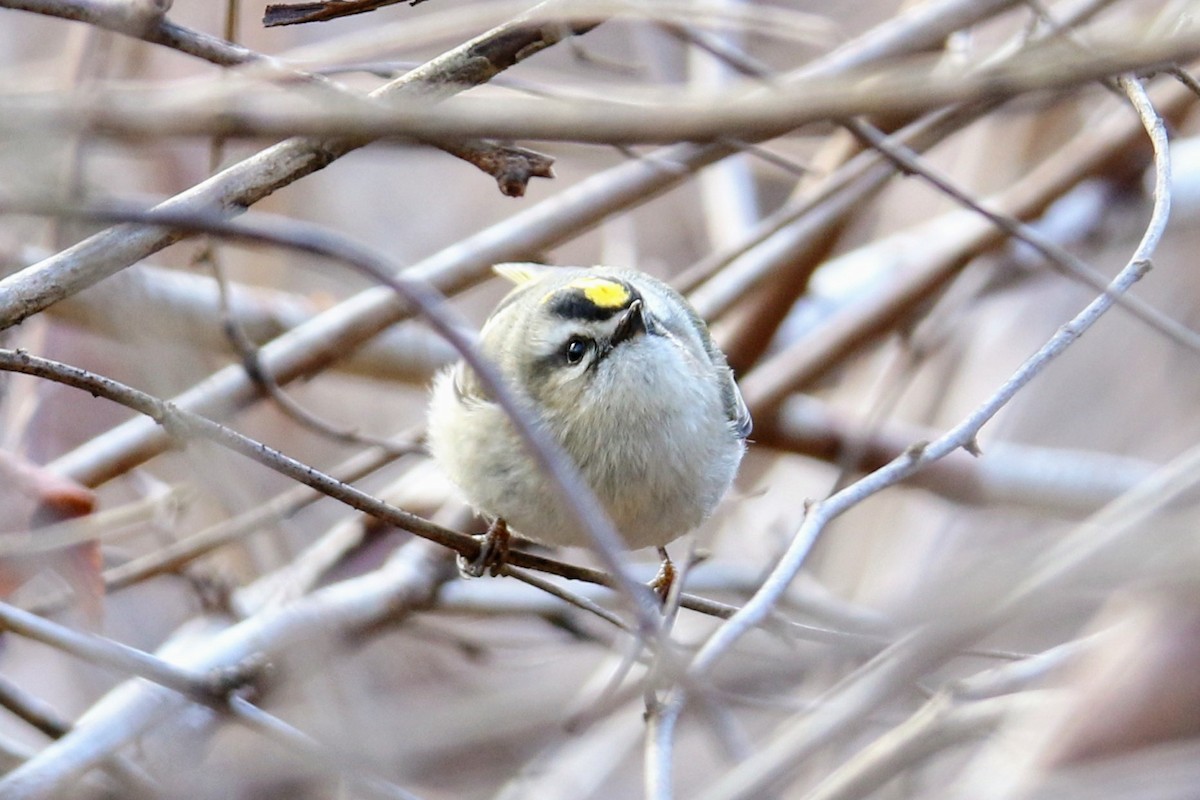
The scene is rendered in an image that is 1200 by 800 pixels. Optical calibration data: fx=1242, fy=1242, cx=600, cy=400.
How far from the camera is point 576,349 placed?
6.96 ft

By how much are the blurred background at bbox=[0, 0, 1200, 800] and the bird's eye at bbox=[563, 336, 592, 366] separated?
39 cm

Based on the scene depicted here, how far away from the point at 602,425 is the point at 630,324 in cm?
18

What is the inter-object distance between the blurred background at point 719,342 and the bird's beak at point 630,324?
345mm

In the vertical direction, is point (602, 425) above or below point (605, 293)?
below

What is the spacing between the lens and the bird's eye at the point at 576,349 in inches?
83.0

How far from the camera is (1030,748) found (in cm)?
80

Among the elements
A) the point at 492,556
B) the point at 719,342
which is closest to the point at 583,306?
the point at 492,556

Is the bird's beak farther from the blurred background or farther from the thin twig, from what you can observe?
the thin twig

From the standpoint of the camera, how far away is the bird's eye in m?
2.11

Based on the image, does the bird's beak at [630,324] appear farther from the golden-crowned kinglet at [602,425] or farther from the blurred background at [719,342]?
the blurred background at [719,342]

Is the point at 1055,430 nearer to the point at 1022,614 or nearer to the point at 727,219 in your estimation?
the point at 727,219

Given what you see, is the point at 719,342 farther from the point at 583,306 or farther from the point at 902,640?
the point at 902,640

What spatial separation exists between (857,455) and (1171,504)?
7.02 ft


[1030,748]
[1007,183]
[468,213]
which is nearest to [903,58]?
[1007,183]
